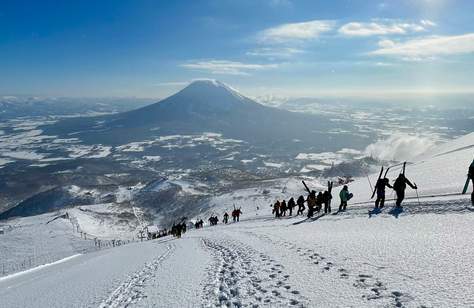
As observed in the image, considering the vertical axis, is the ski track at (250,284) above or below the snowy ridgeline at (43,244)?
above

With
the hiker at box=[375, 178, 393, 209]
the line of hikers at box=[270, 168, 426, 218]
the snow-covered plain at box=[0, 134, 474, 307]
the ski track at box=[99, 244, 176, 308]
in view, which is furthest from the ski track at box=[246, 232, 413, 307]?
the hiker at box=[375, 178, 393, 209]

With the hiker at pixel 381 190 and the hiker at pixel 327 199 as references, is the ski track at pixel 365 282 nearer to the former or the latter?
the hiker at pixel 381 190

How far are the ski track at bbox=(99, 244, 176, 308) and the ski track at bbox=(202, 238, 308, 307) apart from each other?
1.99 meters

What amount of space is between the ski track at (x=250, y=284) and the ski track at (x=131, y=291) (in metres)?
1.99

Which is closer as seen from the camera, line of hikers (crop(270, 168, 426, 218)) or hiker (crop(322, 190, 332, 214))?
line of hikers (crop(270, 168, 426, 218))

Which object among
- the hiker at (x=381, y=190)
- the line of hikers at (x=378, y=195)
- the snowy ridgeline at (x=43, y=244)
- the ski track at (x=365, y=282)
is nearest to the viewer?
the ski track at (x=365, y=282)

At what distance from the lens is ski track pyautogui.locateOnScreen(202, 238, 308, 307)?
783 centimetres

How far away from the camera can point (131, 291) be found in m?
10.3

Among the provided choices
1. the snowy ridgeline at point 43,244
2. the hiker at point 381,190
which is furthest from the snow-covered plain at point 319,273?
the snowy ridgeline at point 43,244

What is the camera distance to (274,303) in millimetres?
7566

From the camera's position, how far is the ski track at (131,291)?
9344 mm

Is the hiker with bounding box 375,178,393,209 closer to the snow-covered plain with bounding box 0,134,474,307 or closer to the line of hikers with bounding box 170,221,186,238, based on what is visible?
the snow-covered plain with bounding box 0,134,474,307

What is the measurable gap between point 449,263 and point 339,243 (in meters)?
4.52

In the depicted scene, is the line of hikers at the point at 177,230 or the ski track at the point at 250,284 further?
the line of hikers at the point at 177,230
